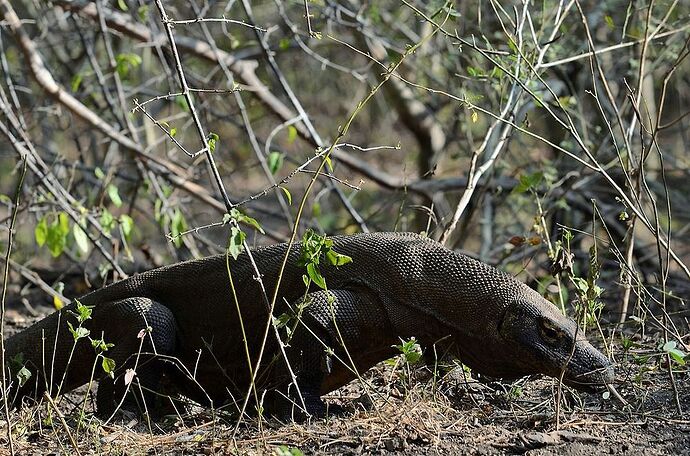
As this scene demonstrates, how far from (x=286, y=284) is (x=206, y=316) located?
47 centimetres

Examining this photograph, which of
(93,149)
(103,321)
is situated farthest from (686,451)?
(93,149)

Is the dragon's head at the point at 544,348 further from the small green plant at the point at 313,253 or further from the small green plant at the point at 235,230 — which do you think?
the small green plant at the point at 235,230

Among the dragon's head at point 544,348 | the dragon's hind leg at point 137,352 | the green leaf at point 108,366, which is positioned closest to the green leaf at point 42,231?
the dragon's hind leg at point 137,352

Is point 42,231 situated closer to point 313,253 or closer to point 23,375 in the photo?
point 23,375

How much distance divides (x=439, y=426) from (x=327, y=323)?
0.65m

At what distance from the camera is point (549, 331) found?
3926 mm

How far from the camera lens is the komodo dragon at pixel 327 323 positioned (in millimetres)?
3994

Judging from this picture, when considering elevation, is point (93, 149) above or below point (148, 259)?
above

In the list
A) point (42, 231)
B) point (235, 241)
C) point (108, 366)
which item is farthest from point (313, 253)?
point (42, 231)

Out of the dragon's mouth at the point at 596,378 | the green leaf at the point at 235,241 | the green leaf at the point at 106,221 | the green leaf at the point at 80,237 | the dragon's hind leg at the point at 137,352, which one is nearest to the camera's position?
the green leaf at the point at 235,241

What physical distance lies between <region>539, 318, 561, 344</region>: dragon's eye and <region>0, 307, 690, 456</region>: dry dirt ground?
0.81 ft

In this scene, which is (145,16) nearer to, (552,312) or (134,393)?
(134,393)

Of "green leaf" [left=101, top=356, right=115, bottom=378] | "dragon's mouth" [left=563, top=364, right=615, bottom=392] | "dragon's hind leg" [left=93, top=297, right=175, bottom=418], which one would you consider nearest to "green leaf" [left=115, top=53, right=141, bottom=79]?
"dragon's hind leg" [left=93, top=297, right=175, bottom=418]

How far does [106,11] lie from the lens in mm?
6832
